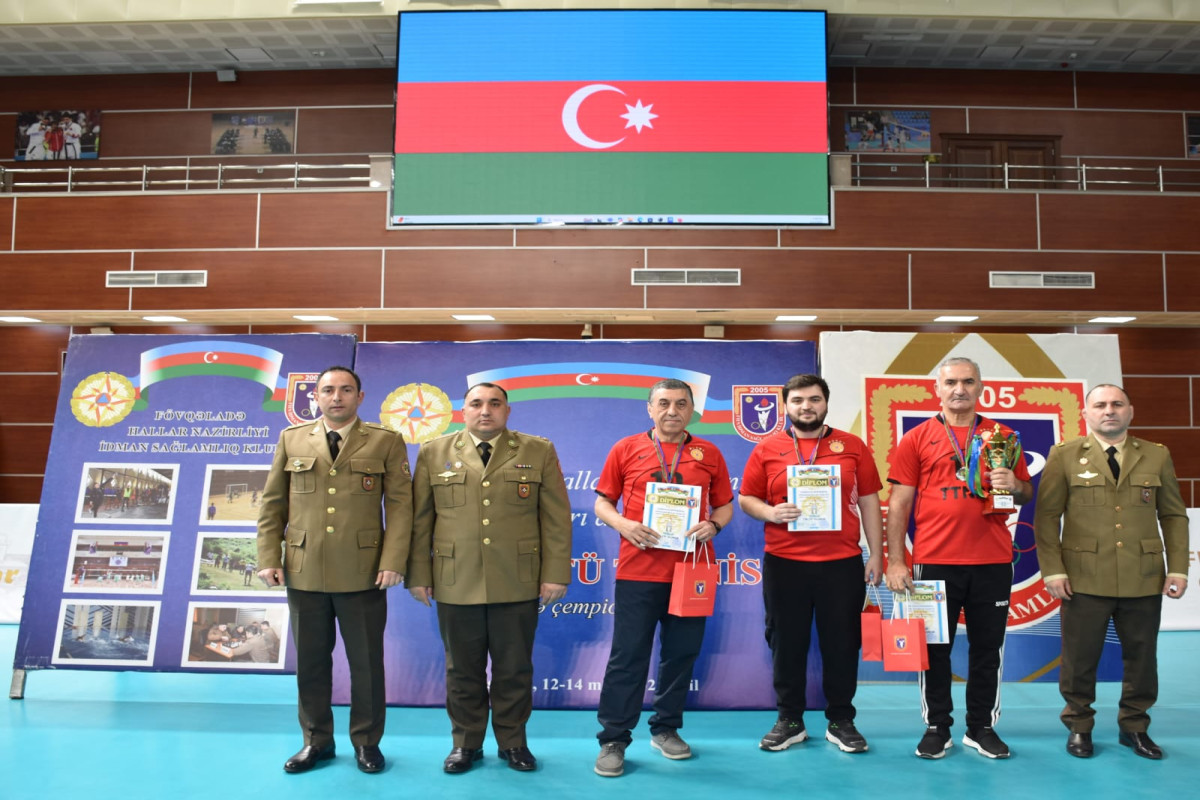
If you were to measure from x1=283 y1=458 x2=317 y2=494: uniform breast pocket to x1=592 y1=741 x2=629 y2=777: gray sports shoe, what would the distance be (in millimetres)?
1604

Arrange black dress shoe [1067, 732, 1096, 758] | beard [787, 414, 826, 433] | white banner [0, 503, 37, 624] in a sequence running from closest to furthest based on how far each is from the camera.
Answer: black dress shoe [1067, 732, 1096, 758] < beard [787, 414, 826, 433] < white banner [0, 503, 37, 624]

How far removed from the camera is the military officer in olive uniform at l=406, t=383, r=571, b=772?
10.6 ft

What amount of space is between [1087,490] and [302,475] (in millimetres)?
3398

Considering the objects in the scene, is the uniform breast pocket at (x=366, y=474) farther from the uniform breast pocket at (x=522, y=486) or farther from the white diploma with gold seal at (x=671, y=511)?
the white diploma with gold seal at (x=671, y=511)

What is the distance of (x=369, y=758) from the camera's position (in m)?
3.17

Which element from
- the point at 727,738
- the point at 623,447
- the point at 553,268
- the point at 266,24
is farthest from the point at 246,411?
the point at 266,24

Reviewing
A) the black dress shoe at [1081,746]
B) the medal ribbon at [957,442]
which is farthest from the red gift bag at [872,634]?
the black dress shoe at [1081,746]

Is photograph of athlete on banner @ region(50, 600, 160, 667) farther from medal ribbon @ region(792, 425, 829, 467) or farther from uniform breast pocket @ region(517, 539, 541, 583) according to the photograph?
medal ribbon @ region(792, 425, 829, 467)

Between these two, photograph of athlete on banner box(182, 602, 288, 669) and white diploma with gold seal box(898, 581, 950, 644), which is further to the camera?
photograph of athlete on banner box(182, 602, 288, 669)

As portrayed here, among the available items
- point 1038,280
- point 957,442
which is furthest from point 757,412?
point 1038,280

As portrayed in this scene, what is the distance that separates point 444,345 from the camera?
441 centimetres

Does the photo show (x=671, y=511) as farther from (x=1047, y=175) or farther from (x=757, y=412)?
(x=1047, y=175)

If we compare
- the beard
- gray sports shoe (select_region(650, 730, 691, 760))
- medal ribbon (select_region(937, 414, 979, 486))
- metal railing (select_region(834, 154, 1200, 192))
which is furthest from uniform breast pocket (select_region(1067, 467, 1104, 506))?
metal railing (select_region(834, 154, 1200, 192))

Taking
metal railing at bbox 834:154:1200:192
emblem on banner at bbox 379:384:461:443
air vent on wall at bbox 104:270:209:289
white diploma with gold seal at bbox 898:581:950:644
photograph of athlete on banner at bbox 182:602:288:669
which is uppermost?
metal railing at bbox 834:154:1200:192
